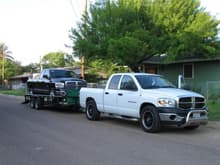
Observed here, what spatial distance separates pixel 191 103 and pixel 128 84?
2.49m

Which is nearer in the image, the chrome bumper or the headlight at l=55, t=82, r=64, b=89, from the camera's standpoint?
the chrome bumper

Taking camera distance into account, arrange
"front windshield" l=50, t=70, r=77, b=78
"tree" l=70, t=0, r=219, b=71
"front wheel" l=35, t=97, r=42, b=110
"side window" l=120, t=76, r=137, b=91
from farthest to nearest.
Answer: "tree" l=70, t=0, r=219, b=71 → "front wheel" l=35, t=97, r=42, b=110 → "front windshield" l=50, t=70, r=77, b=78 → "side window" l=120, t=76, r=137, b=91

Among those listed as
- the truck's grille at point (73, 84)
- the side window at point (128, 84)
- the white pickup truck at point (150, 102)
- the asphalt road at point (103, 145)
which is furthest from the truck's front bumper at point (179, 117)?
the truck's grille at point (73, 84)

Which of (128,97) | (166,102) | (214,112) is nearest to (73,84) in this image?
(128,97)

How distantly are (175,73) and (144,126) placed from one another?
1793 centimetres

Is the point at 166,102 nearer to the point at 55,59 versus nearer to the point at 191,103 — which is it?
the point at 191,103

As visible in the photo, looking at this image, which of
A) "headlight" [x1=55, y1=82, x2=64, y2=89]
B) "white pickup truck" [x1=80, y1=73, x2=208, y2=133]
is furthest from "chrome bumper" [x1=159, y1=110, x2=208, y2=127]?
"headlight" [x1=55, y1=82, x2=64, y2=89]

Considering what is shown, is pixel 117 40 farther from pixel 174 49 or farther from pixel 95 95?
pixel 95 95

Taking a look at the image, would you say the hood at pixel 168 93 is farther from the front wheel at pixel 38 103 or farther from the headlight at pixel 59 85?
the front wheel at pixel 38 103

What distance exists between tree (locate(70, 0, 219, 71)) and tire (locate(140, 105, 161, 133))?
9.97 metres

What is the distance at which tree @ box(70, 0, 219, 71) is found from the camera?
2119 centimetres

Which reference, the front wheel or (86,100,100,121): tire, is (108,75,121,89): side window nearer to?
(86,100,100,121): tire

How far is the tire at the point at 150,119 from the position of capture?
10719 mm

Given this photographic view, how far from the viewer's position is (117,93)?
1254 cm
